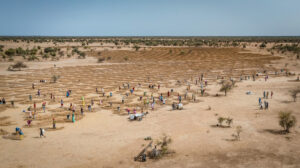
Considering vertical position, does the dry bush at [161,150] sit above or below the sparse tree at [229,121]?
below

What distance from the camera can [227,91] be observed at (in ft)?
102

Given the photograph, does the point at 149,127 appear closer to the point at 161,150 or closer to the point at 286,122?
the point at 161,150

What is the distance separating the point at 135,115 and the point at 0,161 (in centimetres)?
1118

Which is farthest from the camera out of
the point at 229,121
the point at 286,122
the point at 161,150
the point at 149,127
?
the point at 149,127

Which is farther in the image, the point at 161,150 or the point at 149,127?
the point at 149,127

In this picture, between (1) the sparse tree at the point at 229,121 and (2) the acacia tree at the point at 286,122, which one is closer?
(2) the acacia tree at the point at 286,122

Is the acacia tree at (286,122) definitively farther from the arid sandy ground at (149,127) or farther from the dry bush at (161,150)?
the dry bush at (161,150)

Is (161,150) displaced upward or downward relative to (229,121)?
downward

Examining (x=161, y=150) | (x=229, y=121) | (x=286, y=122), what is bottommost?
(x=161, y=150)

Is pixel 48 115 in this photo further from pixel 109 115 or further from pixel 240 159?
pixel 240 159

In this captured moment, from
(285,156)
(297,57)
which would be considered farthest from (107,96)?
(297,57)

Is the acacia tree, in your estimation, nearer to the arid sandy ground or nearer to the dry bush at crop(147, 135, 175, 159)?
the arid sandy ground

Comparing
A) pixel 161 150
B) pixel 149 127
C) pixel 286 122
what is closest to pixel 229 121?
pixel 286 122

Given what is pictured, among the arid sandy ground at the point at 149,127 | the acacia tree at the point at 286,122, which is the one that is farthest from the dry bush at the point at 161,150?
the acacia tree at the point at 286,122
